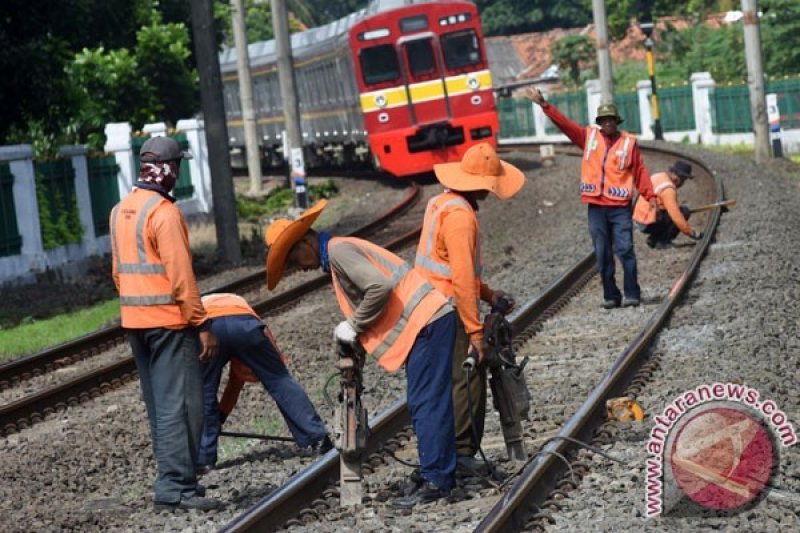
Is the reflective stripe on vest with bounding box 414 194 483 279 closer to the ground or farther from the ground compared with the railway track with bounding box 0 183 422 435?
farther from the ground

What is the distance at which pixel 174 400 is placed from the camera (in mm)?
8008

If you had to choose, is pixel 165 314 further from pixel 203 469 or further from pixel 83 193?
pixel 83 193

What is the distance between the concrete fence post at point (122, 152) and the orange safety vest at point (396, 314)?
18.6 meters

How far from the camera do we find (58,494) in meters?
8.94

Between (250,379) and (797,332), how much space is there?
14.7ft

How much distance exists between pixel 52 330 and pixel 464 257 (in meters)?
10.1

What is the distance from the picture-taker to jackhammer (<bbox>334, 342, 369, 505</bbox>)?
7.46 metres

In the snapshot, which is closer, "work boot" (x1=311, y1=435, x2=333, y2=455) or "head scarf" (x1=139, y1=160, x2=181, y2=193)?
"head scarf" (x1=139, y1=160, x2=181, y2=193)

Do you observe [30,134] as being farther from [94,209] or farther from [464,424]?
[464,424]

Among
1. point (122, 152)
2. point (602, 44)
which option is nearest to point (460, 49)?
point (122, 152)

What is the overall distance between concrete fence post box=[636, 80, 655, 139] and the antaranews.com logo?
44.4 m

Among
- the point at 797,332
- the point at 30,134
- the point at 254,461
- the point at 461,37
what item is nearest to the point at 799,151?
the point at 461,37

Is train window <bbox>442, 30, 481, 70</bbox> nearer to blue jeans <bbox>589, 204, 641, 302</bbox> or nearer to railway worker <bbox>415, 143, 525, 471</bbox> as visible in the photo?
blue jeans <bbox>589, 204, 641, 302</bbox>

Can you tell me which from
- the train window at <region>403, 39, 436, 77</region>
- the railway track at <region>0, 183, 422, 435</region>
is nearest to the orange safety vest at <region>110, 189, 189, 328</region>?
the railway track at <region>0, 183, 422, 435</region>
